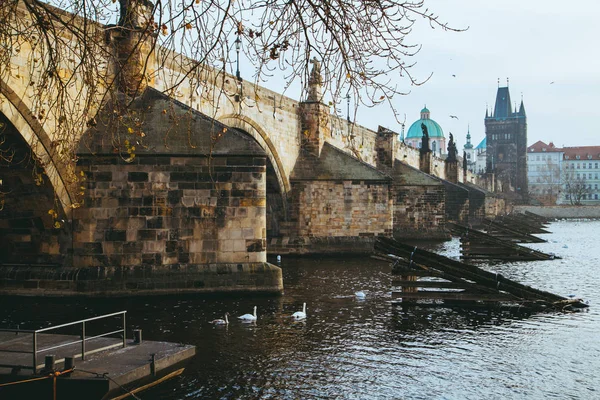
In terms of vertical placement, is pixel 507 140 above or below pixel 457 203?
above

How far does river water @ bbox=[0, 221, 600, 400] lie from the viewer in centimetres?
790

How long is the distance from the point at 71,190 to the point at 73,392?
24.1 ft

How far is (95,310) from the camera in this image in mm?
12312

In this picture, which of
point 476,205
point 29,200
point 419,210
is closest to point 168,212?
point 29,200

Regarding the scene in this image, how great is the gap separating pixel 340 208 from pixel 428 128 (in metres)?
106

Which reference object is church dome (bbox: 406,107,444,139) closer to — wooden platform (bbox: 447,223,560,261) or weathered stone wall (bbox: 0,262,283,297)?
wooden platform (bbox: 447,223,560,261)

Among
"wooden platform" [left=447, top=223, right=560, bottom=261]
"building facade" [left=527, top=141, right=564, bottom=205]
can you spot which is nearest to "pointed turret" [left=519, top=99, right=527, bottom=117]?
"building facade" [left=527, top=141, right=564, bottom=205]

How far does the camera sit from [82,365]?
24.7 ft

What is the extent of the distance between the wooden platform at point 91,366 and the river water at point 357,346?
24cm

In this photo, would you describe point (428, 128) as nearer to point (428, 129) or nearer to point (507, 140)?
point (428, 129)

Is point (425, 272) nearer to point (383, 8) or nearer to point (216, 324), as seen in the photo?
point (216, 324)

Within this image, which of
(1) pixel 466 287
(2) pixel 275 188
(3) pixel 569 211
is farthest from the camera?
(3) pixel 569 211

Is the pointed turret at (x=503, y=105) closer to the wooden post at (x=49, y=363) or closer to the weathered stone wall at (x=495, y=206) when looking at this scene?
the weathered stone wall at (x=495, y=206)

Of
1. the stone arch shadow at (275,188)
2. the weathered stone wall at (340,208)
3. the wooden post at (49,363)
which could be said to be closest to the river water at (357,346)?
the wooden post at (49,363)
